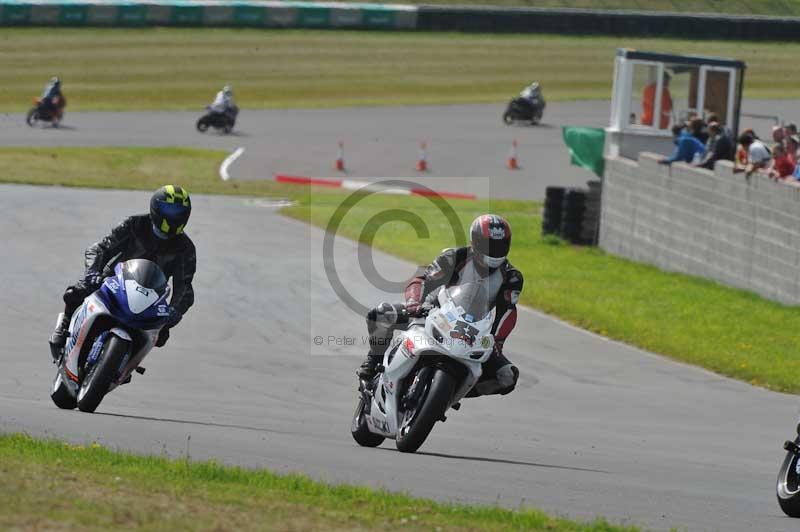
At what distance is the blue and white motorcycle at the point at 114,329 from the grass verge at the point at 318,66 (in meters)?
36.8

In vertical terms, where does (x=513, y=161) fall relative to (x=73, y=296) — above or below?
below

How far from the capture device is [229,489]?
723cm

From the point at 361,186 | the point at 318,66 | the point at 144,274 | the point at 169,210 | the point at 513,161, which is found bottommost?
the point at 361,186

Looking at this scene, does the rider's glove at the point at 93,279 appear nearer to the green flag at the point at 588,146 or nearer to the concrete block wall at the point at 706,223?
the concrete block wall at the point at 706,223

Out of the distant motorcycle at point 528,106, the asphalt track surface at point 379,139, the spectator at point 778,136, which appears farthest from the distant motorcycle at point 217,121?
the spectator at point 778,136

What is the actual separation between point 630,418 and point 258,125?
3169 centimetres

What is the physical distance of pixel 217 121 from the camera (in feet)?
135

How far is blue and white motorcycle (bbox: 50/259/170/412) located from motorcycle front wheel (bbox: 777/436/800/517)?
14.8 feet

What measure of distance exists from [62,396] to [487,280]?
338 centimetres

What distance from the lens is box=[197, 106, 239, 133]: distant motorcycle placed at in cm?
4112

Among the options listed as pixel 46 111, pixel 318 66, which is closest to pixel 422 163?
pixel 46 111

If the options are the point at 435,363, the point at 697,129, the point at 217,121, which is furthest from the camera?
the point at 217,121

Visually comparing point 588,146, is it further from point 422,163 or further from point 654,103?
point 422,163

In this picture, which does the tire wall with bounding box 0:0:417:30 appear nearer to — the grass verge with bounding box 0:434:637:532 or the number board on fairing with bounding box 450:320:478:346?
the number board on fairing with bounding box 450:320:478:346
